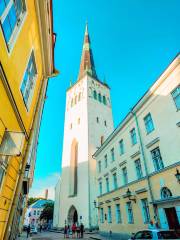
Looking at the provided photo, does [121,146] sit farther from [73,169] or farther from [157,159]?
[73,169]

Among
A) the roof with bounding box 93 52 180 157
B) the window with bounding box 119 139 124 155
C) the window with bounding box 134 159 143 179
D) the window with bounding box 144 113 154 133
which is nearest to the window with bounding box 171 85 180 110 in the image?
the roof with bounding box 93 52 180 157

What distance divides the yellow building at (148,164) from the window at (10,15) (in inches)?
460

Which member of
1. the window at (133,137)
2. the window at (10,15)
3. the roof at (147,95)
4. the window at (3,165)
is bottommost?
the window at (3,165)

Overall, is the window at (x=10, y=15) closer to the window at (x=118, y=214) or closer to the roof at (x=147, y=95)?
the roof at (x=147, y=95)

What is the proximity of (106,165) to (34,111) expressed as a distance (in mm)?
18552

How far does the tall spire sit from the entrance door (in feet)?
138

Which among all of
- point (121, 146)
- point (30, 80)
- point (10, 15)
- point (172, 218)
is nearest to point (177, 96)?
point (172, 218)

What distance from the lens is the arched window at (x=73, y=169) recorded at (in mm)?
35312

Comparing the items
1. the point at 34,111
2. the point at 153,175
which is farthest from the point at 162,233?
the point at 34,111

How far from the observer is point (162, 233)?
847cm

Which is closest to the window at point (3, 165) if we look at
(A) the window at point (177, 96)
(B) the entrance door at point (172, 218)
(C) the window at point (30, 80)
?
(C) the window at point (30, 80)

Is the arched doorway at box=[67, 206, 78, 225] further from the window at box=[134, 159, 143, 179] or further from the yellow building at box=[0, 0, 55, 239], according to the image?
the yellow building at box=[0, 0, 55, 239]

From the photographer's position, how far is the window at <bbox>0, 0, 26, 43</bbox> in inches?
169

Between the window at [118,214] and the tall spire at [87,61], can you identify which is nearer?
the window at [118,214]
